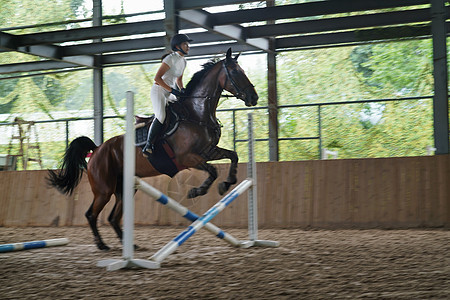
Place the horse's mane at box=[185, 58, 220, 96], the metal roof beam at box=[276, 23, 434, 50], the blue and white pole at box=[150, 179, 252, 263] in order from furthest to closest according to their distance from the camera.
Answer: the metal roof beam at box=[276, 23, 434, 50] → the horse's mane at box=[185, 58, 220, 96] → the blue and white pole at box=[150, 179, 252, 263]

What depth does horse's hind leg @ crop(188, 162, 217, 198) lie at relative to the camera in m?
6.71

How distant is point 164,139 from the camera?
7535mm

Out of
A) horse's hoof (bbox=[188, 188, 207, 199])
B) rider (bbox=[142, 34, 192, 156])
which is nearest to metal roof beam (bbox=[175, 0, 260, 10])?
rider (bbox=[142, 34, 192, 156])

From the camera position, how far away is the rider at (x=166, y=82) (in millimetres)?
7215

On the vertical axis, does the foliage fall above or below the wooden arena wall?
above

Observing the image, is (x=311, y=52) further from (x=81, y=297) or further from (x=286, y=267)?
(x=81, y=297)

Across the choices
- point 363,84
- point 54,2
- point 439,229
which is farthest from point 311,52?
point 54,2

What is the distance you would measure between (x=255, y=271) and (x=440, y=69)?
6.71m

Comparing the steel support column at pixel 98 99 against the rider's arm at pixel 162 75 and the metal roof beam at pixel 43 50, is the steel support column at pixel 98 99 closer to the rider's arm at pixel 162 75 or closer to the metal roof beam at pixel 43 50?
the metal roof beam at pixel 43 50

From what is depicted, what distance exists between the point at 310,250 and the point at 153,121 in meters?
2.70

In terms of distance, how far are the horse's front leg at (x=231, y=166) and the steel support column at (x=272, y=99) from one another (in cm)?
713

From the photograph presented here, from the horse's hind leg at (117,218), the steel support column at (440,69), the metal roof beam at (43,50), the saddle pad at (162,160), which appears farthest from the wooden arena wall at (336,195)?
the metal roof beam at (43,50)

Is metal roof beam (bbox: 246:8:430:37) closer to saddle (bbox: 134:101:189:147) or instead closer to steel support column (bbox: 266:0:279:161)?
steel support column (bbox: 266:0:279:161)

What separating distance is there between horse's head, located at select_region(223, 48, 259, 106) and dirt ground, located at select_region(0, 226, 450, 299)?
1.95 m
